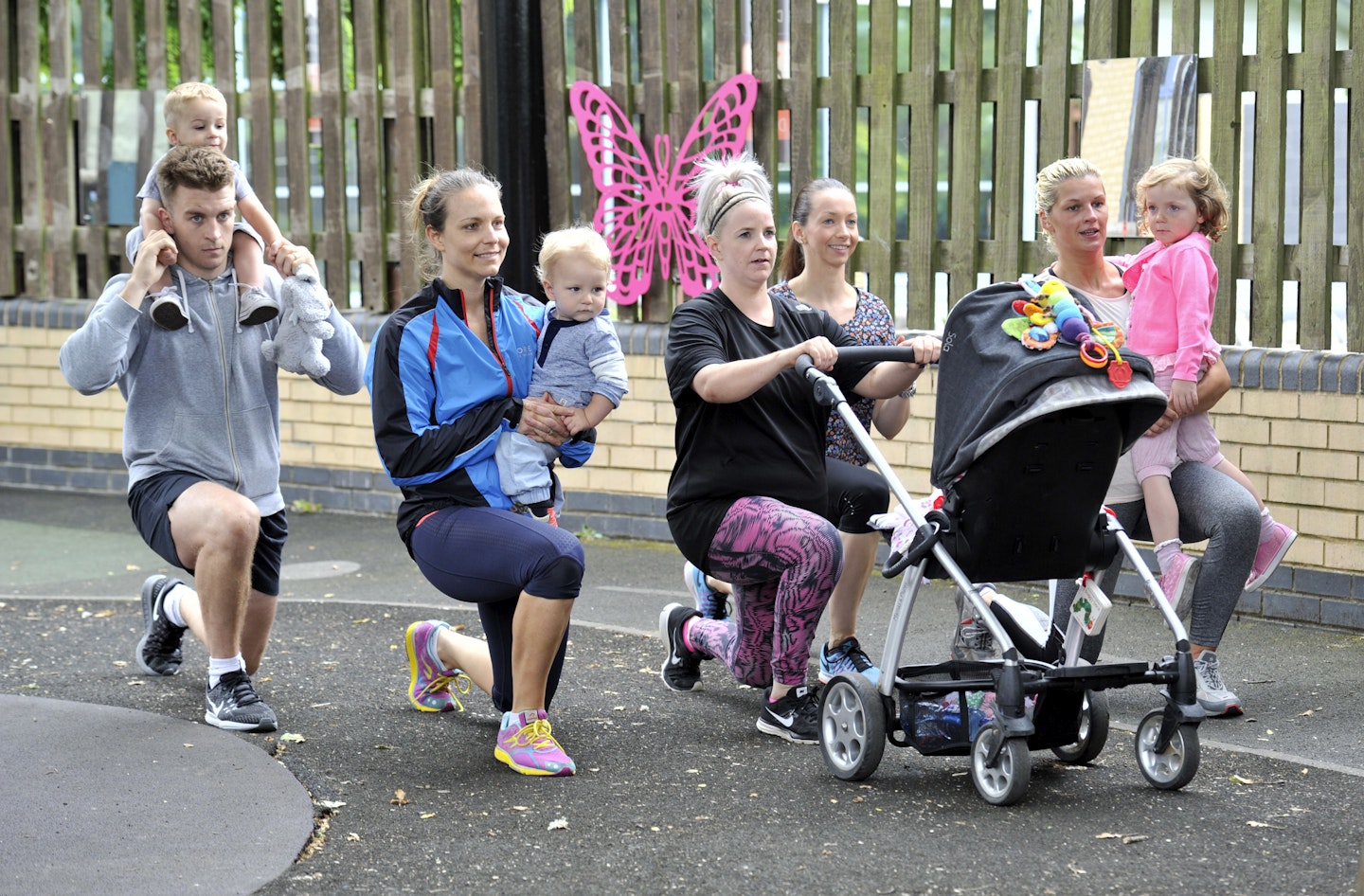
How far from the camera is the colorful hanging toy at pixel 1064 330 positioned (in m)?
4.68

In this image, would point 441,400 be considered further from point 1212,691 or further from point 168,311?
point 1212,691

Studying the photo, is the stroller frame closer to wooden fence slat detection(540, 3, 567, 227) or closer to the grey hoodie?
the grey hoodie

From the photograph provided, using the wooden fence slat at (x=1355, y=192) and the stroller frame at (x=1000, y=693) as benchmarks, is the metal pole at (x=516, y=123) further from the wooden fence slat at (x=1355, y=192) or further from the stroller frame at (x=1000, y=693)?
the stroller frame at (x=1000, y=693)

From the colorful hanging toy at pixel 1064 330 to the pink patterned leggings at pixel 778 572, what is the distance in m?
0.92

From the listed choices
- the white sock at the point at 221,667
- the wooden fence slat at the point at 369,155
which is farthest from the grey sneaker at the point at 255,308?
the wooden fence slat at the point at 369,155

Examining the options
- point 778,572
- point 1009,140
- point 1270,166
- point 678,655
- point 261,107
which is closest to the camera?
point 778,572

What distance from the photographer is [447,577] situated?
5.24 metres

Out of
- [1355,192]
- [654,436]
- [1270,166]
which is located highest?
[1270,166]

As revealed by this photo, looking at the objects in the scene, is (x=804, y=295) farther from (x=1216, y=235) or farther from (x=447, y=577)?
(x=447, y=577)

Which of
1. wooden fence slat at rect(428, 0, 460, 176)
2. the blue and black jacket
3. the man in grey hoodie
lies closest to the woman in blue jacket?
the blue and black jacket

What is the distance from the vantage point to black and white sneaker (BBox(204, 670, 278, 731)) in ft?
18.7

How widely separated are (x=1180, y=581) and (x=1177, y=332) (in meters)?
0.86

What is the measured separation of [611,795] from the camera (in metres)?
5.00

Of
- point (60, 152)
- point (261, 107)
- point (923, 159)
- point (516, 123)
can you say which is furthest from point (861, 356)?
point (60, 152)
